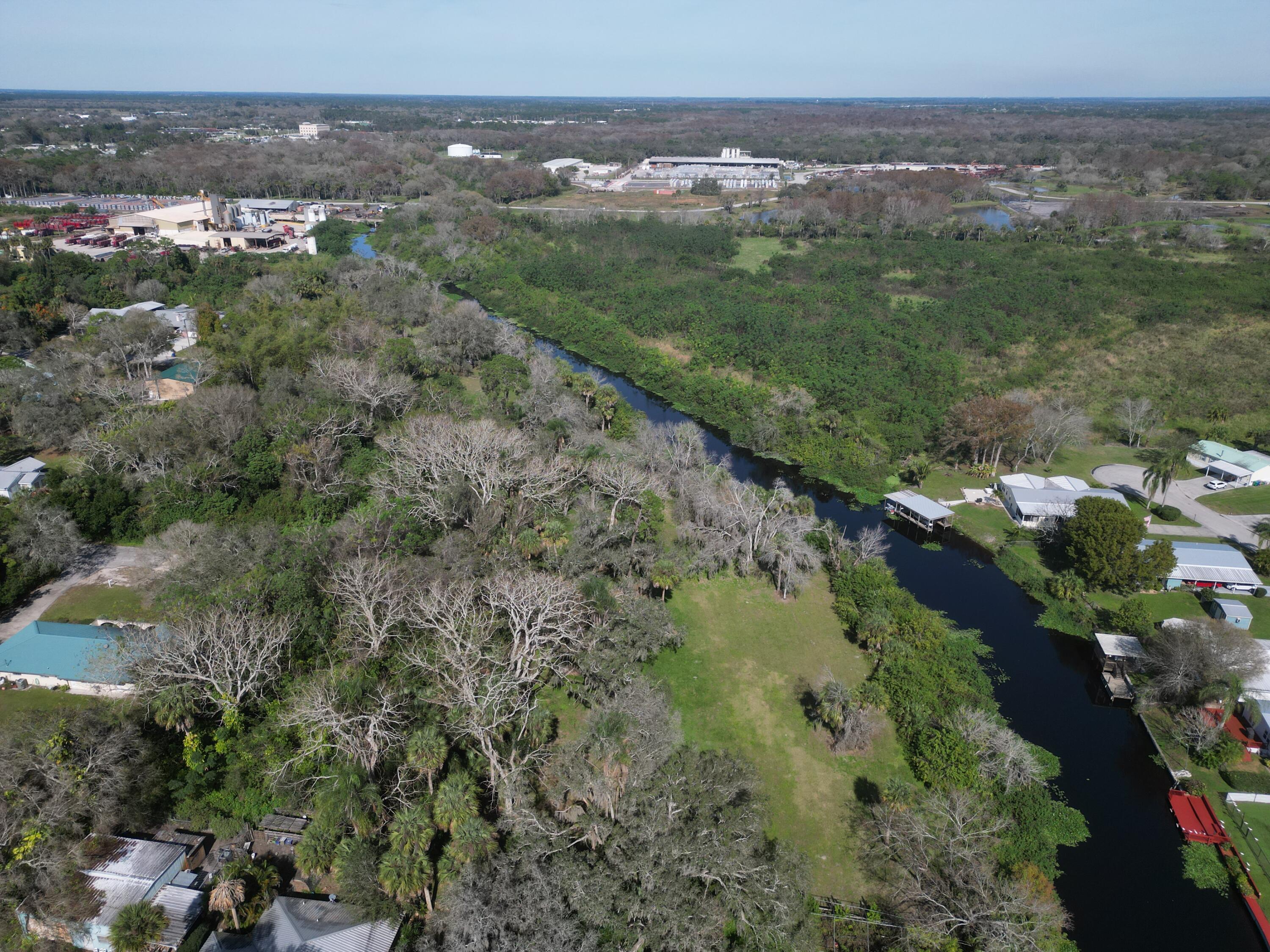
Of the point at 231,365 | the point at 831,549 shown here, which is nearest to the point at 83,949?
the point at 831,549

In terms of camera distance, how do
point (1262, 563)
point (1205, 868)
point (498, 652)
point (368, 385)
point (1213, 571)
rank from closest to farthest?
point (1205, 868), point (498, 652), point (1213, 571), point (1262, 563), point (368, 385)

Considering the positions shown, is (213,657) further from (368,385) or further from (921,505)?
(921,505)

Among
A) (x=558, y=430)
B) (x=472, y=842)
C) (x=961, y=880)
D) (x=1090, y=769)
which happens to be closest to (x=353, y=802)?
(x=472, y=842)

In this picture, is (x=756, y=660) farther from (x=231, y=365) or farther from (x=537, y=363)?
(x=231, y=365)

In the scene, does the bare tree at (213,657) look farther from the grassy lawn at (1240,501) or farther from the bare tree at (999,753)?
the grassy lawn at (1240,501)

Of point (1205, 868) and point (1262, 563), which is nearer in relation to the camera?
point (1205, 868)

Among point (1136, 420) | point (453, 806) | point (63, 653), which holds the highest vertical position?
point (1136, 420)

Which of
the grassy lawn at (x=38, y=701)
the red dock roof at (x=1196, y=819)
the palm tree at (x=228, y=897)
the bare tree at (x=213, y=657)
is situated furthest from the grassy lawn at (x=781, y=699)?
the grassy lawn at (x=38, y=701)
